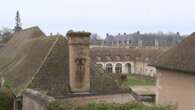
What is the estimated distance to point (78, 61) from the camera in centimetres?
1562

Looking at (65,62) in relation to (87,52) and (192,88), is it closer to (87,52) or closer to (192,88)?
(87,52)

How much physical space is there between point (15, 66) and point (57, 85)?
20.5ft

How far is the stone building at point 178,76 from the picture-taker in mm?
16938

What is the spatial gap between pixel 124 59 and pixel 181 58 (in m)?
47.6

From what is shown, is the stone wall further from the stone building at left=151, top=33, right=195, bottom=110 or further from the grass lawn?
the grass lawn

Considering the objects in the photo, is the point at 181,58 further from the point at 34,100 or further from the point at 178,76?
the point at 34,100

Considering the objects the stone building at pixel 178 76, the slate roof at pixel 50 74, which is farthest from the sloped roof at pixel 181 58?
the slate roof at pixel 50 74

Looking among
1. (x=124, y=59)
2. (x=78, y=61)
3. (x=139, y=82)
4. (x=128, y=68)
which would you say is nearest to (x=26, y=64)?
(x=78, y=61)

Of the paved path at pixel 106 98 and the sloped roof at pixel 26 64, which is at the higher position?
the sloped roof at pixel 26 64

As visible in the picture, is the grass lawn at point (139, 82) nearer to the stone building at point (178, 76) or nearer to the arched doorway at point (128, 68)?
the arched doorway at point (128, 68)

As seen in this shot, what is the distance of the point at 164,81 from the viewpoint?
19469mm

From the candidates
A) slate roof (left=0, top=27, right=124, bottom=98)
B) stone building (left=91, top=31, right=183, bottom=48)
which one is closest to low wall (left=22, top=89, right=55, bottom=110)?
slate roof (left=0, top=27, right=124, bottom=98)

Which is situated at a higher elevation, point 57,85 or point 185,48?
point 185,48

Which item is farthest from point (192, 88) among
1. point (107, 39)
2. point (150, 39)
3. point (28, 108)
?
point (107, 39)
